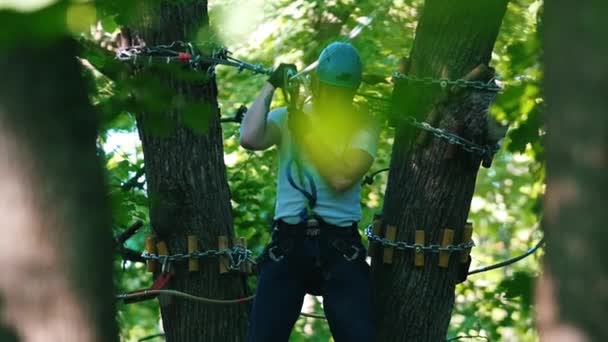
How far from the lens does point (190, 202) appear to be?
→ 508 centimetres

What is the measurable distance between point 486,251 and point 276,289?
11392 millimetres

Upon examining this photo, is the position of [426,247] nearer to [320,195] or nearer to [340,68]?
[320,195]

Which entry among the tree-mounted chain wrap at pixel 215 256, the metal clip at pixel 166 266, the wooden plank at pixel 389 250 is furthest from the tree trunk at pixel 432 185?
the metal clip at pixel 166 266

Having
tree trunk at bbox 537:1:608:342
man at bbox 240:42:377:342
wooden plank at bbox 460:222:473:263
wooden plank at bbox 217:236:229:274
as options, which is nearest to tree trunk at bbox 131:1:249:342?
wooden plank at bbox 217:236:229:274

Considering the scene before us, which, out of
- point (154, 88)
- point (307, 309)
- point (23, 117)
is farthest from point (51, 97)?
point (307, 309)

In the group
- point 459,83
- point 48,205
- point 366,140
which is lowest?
point 48,205

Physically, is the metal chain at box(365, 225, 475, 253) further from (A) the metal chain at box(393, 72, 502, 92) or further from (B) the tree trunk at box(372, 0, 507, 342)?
(A) the metal chain at box(393, 72, 502, 92)

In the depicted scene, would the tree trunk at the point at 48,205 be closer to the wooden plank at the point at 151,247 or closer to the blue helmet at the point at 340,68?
the blue helmet at the point at 340,68

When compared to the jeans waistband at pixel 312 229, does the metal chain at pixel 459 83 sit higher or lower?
higher

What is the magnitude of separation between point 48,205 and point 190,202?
10.2 ft

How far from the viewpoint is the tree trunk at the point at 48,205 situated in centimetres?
197

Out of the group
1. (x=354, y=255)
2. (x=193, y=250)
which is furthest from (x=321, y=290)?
(x=193, y=250)

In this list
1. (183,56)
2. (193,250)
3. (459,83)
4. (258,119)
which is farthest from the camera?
(193,250)

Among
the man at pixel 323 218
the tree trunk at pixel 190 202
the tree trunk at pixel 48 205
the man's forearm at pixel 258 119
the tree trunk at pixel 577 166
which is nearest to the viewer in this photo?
the tree trunk at pixel 577 166
